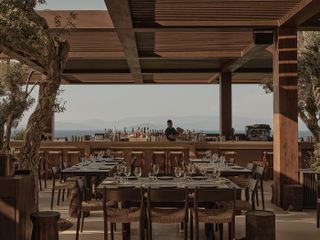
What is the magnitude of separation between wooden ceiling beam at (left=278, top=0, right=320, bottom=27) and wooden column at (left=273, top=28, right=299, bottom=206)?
0.64 ft

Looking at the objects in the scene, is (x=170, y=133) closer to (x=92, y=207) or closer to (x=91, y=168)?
(x=91, y=168)

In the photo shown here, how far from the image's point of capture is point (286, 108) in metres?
9.06

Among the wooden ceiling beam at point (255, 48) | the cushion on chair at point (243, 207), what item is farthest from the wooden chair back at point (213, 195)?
the wooden ceiling beam at point (255, 48)

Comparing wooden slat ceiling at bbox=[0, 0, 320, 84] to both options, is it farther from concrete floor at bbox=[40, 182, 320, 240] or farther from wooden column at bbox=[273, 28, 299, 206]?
concrete floor at bbox=[40, 182, 320, 240]

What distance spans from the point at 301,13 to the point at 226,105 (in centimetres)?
714

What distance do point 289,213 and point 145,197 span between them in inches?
142

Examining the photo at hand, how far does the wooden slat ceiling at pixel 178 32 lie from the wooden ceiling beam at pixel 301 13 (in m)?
0.02

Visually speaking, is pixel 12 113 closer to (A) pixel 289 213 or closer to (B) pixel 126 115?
(A) pixel 289 213

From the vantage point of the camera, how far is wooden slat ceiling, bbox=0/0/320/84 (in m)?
8.24

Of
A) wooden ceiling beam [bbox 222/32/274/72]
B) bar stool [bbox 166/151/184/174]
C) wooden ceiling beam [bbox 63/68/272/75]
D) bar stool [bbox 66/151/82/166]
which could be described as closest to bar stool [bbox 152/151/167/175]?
bar stool [bbox 166/151/184/174]

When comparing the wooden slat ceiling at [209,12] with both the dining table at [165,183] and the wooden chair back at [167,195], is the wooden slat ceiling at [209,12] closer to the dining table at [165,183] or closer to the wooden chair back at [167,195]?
the dining table at [165,183]

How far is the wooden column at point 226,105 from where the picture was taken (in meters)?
15.2

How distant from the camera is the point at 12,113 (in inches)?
573

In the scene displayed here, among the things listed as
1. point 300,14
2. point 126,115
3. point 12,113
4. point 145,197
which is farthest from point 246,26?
point 126,115
